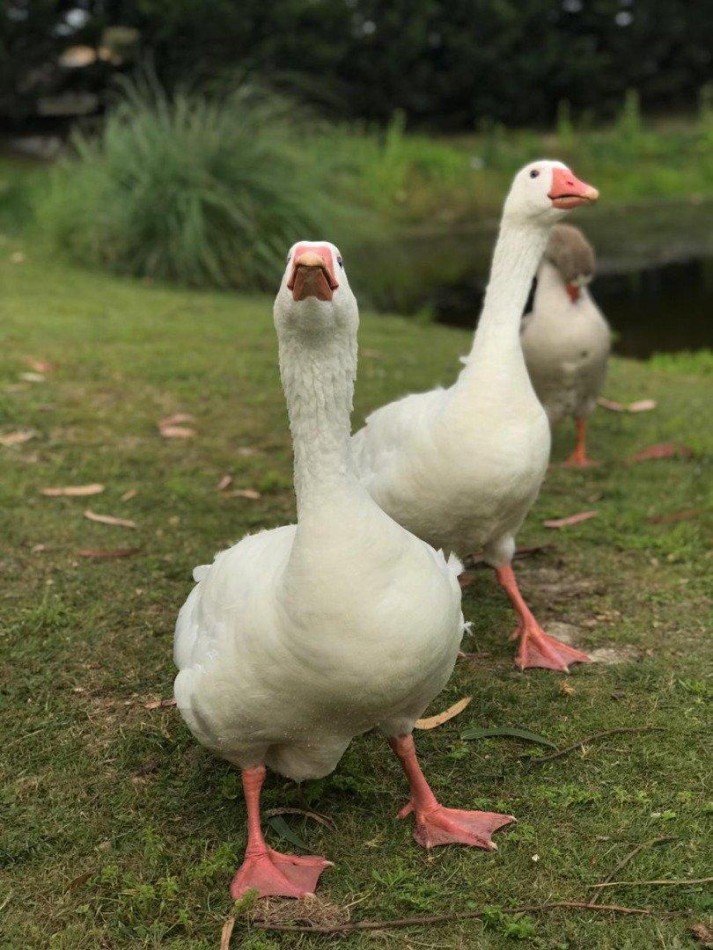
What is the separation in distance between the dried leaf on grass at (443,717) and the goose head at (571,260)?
2.59 metres

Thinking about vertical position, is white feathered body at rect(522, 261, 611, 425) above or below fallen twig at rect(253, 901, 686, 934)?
above

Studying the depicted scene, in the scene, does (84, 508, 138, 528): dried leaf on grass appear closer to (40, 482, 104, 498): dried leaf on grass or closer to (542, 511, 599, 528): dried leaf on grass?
(40, 482, 104, 498): dried leaf on grass

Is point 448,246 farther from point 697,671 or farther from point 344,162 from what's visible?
point 697,671

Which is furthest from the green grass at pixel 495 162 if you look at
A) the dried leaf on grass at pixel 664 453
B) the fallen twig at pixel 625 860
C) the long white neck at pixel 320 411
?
the fallen twig at pixel 625 860

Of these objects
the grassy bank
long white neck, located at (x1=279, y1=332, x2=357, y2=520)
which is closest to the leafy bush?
the grassy bank

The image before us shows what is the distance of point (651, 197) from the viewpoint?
618 inches

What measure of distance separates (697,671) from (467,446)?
0.94 metres

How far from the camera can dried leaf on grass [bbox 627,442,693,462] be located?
5.13 meters

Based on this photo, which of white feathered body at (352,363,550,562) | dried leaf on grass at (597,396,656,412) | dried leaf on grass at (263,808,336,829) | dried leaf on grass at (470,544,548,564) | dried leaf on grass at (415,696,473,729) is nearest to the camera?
dried leaf on grass at (263,808,336,829)

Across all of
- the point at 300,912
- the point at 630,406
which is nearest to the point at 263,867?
the point at 300,912

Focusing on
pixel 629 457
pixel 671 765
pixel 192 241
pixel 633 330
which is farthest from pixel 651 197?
pixel 671 765

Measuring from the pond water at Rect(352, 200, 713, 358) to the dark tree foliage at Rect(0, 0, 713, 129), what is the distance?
3.18 meters

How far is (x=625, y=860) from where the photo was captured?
97.6 inches

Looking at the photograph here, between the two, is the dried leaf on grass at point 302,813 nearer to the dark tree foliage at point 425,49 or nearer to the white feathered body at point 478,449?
the white feathered body at point 478,449
